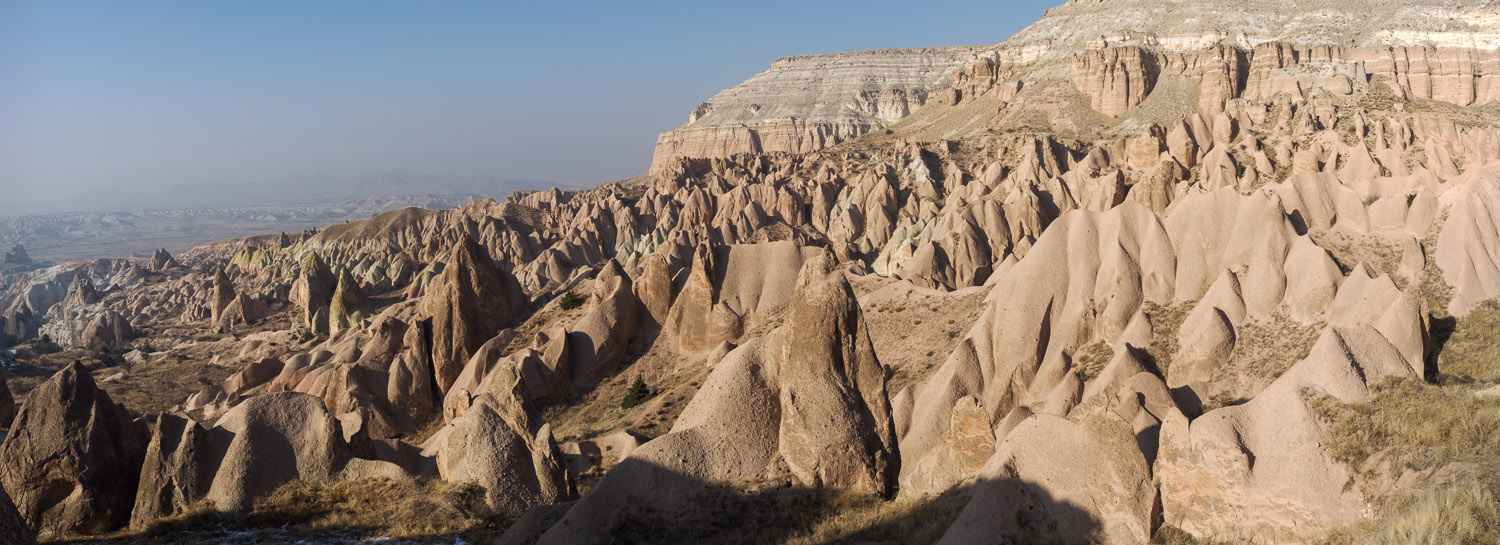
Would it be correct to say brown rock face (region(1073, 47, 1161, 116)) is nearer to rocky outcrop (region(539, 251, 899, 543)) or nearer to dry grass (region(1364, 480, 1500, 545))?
rocky outcrop (region(539, 251, 899, 543))

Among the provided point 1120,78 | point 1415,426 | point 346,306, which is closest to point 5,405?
point 346,306

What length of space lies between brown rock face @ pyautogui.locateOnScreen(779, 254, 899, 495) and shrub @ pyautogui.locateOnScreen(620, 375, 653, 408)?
15969mm

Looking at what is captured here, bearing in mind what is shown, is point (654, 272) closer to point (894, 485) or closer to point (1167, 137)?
point (894, 485)

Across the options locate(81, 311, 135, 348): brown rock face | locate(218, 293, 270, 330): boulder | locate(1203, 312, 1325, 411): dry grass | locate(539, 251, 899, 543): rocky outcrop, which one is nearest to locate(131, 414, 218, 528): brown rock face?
locate(539, 251, 899, 543): rocky outcrop

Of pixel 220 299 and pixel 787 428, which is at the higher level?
pixel 787 428

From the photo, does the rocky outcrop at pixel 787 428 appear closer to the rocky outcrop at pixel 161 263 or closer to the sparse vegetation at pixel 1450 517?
the sparse vegetation at pixel 1450 517

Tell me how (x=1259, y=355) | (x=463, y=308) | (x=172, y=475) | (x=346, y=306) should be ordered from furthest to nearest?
(x=346, y=306), (x=463, y=308), (x=1259, y=355), (x=172, y=475)

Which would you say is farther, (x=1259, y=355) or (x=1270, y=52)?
(x=1270, y=52)

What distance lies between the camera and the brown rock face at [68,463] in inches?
836

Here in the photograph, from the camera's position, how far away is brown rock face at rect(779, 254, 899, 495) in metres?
17.0

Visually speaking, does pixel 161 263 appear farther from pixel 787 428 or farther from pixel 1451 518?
pixel 1451 518

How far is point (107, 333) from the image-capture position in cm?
7844

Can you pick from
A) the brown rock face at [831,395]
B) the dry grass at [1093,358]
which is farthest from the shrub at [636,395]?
the dry grass at [1093,358]

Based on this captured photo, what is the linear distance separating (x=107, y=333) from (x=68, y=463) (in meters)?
72.1
